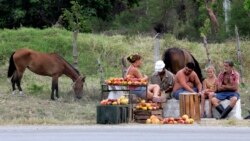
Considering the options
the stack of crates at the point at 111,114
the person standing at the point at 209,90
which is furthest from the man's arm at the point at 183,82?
the stack of crates at the point at 111,114

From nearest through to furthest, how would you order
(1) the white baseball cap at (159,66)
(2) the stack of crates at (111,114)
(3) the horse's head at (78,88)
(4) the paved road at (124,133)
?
(4) the paved road at (124,133)
(2) the stack of crates at (111,114)
(1) the white baseball cap at (159,66)
(3) the horse's head at (78,88)

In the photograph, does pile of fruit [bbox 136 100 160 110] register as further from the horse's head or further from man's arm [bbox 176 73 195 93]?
the horse's head

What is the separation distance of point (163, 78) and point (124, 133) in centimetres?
460

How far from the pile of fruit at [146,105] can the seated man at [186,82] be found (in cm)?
76

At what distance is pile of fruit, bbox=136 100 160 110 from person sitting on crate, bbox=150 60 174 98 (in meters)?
0.98

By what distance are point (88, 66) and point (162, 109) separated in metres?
13.0

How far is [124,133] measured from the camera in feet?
45.4

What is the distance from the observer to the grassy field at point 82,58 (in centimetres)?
2138

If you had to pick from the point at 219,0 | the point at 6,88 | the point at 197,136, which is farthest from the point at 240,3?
the point at 197,136

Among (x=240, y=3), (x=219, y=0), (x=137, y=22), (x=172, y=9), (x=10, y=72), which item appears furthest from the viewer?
(x=137, y=22)

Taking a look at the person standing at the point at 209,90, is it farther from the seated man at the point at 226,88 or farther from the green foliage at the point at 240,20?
the green foliage at the point at 240,20

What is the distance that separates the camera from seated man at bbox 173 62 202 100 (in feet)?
58.1

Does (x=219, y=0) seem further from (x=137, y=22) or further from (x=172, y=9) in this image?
(x=137, y=22)

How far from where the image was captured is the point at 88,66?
99.4ft
